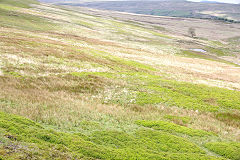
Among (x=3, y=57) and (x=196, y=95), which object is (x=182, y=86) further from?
(x=3, y=57)

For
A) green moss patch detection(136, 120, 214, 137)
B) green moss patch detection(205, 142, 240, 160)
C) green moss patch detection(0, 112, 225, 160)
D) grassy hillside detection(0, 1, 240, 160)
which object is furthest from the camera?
green moss patch detection(136, 120, 214, 137)

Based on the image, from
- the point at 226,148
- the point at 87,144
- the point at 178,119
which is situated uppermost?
the point at 87,144

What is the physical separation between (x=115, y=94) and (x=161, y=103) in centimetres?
536

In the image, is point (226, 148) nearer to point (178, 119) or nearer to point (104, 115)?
point (178, 119)

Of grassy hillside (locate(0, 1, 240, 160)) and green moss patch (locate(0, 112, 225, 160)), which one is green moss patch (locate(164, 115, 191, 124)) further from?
green moss patch (locate(0, 112, 225, 160))

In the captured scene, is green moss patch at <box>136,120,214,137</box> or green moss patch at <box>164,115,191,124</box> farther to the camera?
green moss patch at <box>164,115,191,124</box>

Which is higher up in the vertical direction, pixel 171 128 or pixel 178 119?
pixel 171 128

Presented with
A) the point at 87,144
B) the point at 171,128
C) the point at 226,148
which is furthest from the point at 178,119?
the point at 87,144

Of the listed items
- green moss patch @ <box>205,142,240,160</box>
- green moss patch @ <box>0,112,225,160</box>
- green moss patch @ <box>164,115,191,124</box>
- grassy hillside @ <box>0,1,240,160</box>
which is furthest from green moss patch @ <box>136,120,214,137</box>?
green moss patch @ <box>164,115,191,124</box>

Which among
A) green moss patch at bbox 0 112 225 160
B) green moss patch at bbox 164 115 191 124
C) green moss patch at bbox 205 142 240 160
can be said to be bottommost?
green moss patch at bbox 164 115 191 124

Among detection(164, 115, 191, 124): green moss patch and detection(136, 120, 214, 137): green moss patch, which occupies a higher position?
detection(136, 120, 214, 137): green moss patch

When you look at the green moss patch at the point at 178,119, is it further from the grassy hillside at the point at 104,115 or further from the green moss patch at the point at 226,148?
the green moss patch at the point at 226,148

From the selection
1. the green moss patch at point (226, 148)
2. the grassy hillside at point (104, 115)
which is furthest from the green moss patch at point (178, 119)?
the green moss patch at point (226, 148)

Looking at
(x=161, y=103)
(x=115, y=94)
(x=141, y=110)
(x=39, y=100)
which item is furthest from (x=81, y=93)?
(x=161, y=103)
